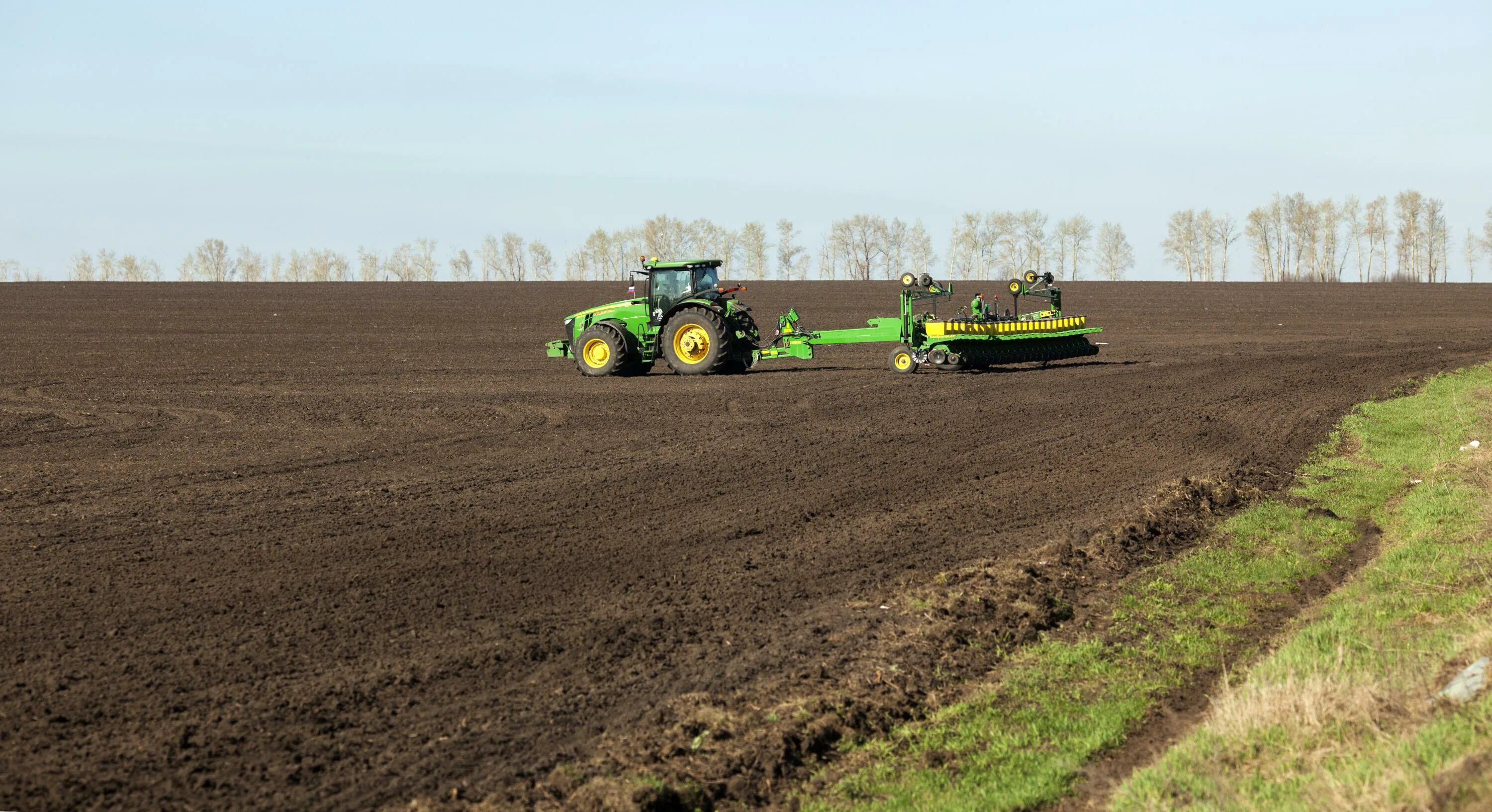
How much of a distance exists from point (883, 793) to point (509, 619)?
3.24m

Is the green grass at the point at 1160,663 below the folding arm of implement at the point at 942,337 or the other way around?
below

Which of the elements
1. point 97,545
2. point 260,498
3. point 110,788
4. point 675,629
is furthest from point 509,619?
point 260,498

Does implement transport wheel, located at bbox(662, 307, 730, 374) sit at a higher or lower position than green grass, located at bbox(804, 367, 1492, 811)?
higher

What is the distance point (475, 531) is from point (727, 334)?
42.8 ft

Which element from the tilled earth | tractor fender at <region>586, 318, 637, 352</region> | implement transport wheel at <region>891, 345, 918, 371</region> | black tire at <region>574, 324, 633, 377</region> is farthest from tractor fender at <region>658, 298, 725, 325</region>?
implement transport wheel at <region>891, 345, 918, 371</region>

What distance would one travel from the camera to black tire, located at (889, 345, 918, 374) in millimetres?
23719

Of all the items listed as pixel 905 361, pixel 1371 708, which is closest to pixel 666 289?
pixel 905 361

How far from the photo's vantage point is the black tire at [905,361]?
2372cm

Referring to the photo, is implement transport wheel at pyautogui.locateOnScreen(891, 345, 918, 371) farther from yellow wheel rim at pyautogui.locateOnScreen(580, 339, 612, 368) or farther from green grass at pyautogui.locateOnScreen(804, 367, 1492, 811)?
green grass at pyautogui.locateOnScreen(804, 367, 1492, 811)

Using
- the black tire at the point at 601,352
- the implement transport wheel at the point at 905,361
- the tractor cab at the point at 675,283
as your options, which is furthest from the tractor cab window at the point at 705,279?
the implement transport wheel at the point at 905,361

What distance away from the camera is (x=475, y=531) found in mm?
10508

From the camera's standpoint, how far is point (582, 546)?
32.8ft

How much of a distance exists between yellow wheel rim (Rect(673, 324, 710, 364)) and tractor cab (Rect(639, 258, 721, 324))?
0.52 m

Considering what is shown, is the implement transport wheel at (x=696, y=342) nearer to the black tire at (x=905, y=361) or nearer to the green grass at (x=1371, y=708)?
the black tire at (x=905, y=361)
